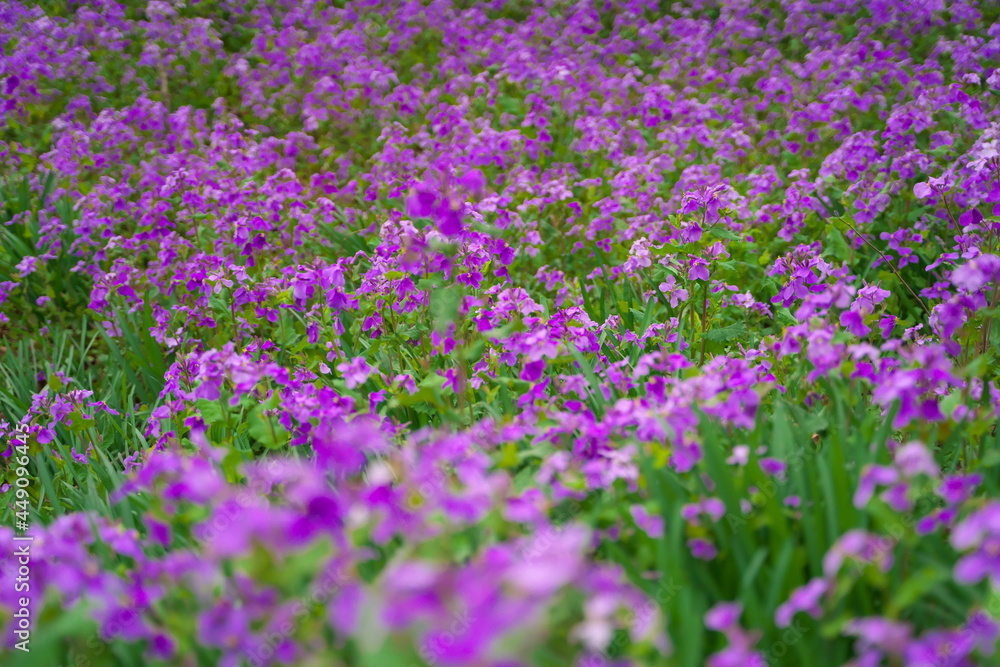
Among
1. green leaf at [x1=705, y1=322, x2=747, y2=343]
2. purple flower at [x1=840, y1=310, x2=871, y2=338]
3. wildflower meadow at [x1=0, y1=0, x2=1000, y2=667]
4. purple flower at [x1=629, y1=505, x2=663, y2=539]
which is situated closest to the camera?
wildflower meadow at [x1=0, y1=0, x2=1000, y2=667]

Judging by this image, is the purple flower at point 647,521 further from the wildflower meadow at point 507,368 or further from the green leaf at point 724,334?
the green leaf at point 724,334

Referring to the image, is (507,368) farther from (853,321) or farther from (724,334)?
(853,321)

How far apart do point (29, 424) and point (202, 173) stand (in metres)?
1.90

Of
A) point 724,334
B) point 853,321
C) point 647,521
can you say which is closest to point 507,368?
point 724,334

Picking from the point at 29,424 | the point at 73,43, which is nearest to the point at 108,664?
the point at 29,424

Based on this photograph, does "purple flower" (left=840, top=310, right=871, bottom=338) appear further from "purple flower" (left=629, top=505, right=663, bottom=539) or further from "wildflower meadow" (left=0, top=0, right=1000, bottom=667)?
"purple flower" (left=629, top=505, right=663, bottom=539)

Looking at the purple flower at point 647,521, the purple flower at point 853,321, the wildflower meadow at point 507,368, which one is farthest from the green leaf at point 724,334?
the purple flower at point 647,521

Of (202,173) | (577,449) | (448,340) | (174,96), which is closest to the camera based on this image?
(577,449)

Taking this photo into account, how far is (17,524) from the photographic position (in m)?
2.82

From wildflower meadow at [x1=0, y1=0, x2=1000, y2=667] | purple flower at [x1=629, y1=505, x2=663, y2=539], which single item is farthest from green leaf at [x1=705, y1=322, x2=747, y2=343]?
purple flower at [x1=629, y1=505, x2=663, y2=539]

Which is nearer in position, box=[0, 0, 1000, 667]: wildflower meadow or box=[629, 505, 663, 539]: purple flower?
box=[0, 0, 1000, 667]: wildflower meadow

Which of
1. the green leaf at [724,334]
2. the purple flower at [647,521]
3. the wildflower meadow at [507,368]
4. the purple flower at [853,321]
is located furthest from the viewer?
the green leaf at [724,334]

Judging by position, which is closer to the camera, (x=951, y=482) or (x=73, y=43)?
(x=951, y=482)

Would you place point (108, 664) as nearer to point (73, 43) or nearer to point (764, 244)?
point (764, 244)
